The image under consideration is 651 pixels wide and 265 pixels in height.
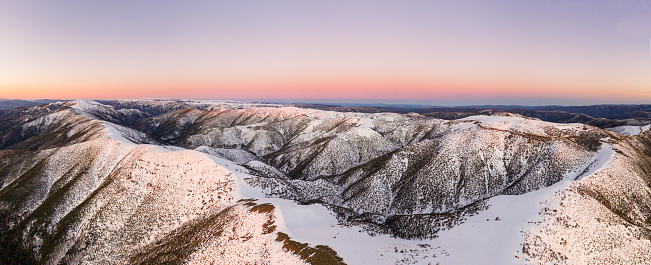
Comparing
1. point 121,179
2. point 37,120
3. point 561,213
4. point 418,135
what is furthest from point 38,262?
point 37,120

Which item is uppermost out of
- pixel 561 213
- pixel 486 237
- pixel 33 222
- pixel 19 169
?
pixel 561 213

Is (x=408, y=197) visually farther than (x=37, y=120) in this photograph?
No

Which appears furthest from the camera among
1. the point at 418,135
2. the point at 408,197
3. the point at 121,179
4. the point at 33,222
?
the point at 418,135

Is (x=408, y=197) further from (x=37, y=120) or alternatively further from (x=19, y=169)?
(x=37, y=120)

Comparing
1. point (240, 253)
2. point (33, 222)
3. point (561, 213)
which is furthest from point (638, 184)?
point (33, 222)

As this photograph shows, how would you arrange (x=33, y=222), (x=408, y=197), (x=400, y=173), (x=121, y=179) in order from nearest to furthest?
(x=33, y=222), (x=121, y=179), (x=408, y=197), (x=400, y=173)

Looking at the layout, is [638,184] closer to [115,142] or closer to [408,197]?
[408,197]

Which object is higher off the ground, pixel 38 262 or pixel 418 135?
pixel 418 135
